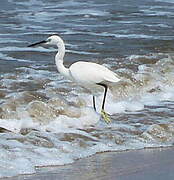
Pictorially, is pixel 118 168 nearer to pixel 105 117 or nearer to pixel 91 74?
pixel 105 117

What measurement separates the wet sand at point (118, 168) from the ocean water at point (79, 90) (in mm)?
138

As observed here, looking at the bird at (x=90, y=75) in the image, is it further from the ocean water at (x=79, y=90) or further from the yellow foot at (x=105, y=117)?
the ocean water at (x=79, y=90)

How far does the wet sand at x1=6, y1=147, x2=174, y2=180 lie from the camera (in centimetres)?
617

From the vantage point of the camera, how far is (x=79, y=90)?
9711 mm

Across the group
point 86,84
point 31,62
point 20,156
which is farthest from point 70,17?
point 20,156

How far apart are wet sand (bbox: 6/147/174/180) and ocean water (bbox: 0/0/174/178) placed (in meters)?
0.14

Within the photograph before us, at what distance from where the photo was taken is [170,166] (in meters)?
6.57

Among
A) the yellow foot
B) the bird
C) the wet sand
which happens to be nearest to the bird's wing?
the bird

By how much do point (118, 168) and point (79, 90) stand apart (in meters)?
3.31

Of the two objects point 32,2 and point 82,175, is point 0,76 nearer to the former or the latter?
point 82,175

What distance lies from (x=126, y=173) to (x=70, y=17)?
10166 millimetres

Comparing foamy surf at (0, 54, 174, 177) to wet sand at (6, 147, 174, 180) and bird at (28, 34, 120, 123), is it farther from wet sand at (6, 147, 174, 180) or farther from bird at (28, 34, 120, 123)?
bird at (28, 34, 120, 123)

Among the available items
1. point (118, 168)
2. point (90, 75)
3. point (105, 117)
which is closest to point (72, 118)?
point (105, 117)

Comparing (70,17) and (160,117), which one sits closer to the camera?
(160,117)
